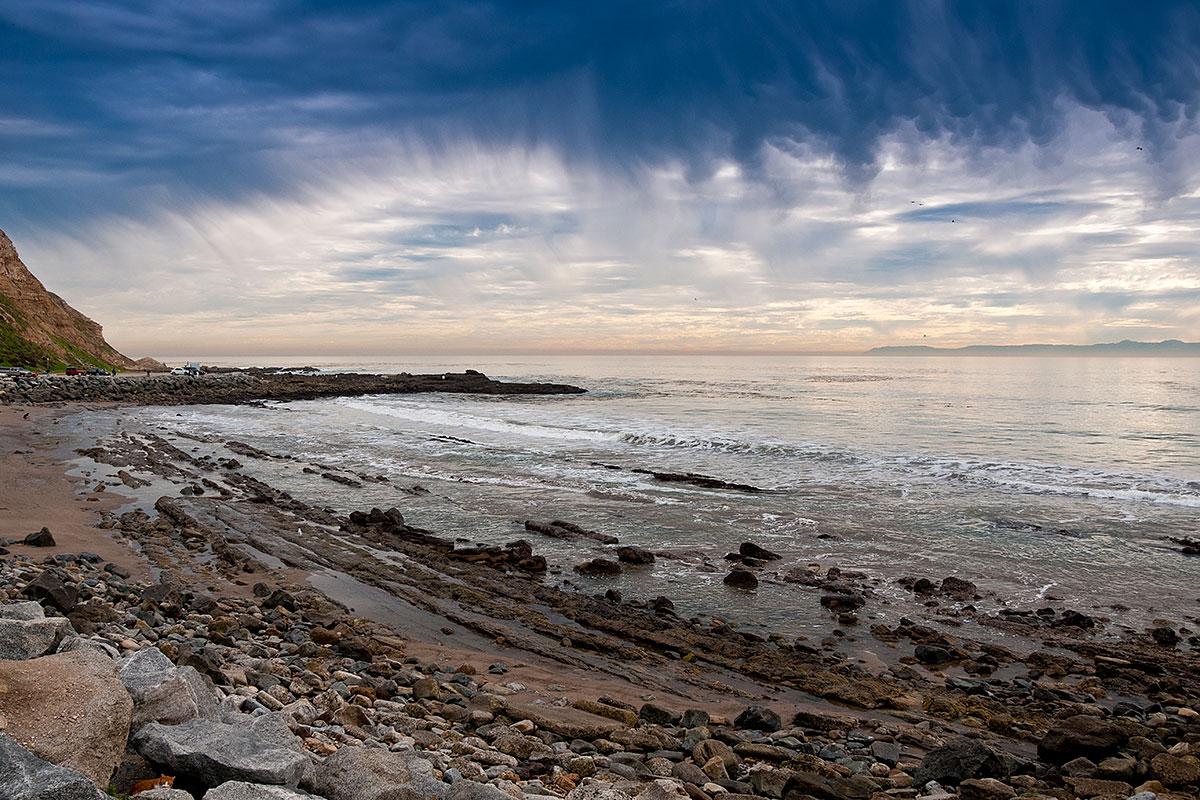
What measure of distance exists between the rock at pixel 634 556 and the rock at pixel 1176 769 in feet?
30.1

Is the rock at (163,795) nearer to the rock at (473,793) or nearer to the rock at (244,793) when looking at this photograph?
the rock at (244,793)

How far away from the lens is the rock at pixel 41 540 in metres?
12.6

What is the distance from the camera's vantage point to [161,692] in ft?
15.6

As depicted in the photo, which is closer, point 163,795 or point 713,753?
point 163,795

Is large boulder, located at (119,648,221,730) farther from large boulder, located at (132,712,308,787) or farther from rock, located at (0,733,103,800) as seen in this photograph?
rock, located at (0,733,103,800)

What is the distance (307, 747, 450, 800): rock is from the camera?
4.34 metres

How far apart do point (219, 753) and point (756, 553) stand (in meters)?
12.4

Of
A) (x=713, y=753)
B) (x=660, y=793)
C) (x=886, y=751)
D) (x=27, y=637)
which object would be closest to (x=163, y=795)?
(x=27, y=637)

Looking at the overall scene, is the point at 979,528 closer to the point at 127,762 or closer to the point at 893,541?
the point at 893,541

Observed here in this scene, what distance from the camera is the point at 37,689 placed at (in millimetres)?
4090

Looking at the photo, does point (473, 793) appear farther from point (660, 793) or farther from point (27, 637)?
point (27, 637)

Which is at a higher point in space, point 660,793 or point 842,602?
point 660,793

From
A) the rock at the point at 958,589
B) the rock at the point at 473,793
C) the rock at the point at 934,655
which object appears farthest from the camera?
the rock at the point at 958,589

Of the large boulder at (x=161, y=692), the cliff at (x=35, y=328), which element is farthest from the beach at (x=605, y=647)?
the cliff at (x=35, y=328)
